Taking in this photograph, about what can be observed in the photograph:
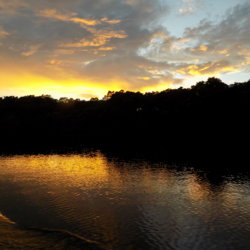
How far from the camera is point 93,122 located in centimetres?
15925

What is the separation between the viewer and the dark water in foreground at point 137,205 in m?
23.6

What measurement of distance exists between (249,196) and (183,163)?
2713 centimetres

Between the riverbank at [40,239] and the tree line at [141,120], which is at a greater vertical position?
the tree line at [141,120]

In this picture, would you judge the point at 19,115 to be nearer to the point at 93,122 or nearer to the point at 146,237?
the point at 93,122

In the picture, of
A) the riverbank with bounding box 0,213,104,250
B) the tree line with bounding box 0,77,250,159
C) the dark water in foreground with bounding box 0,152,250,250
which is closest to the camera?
the riverbank with bounding box 0,213,104,250

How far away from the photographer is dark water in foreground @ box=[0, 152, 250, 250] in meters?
23.6

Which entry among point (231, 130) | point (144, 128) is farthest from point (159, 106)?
point (231, 130)

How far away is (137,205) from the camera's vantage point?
32.3 metres

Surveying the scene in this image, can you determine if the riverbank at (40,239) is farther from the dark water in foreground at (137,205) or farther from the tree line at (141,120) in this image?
the tree line at (141,120)

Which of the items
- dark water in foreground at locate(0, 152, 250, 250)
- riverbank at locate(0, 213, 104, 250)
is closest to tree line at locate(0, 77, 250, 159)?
dark water in foreground at locate(0, 152, 250, 250)

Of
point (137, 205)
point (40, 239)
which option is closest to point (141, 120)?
point (137, 205)

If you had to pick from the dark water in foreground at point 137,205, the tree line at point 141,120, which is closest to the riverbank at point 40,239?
the dark water in foreground at point 137,205

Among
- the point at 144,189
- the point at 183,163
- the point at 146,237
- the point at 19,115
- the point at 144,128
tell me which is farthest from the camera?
the point at 19,115

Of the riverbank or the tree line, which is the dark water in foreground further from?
the tree line
